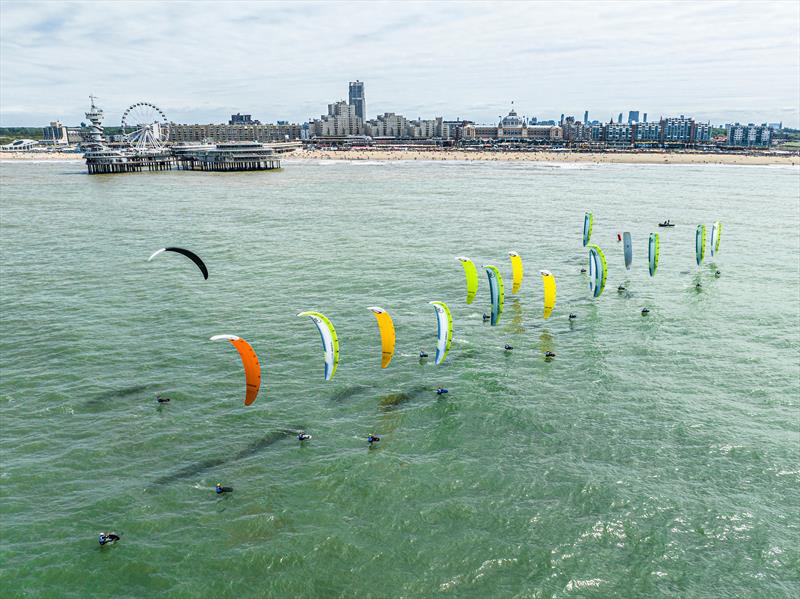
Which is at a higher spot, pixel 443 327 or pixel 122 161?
pixel 122 161

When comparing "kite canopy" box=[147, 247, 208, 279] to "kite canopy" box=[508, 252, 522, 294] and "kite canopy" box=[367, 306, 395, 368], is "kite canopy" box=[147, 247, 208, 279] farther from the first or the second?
"kite canopy" box=[508, 252, 522, 294]

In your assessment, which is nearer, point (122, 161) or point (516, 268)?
point (516, 268)

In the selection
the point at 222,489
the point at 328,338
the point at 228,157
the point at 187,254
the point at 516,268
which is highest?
the point at 228,157

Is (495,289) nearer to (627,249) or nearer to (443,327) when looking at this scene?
(443,327)

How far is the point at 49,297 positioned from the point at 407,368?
3304 cm

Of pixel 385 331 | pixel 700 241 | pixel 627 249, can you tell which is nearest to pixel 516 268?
pixel 385 331

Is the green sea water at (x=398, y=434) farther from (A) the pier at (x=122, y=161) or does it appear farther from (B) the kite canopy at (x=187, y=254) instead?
(A) the pier at (x=122, y=161)

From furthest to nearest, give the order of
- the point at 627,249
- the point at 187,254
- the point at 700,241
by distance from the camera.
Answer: the point at 700,241 < the point at 627,249 < the point at 187,254

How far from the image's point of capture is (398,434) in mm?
27797

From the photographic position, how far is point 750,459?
1029 inches

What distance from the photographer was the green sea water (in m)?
20.1

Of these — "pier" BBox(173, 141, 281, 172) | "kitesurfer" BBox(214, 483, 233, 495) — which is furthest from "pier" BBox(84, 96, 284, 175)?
"kitesurfer" BBox(214, 483, 233, 495)

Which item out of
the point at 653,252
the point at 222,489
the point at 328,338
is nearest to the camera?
the point at 222,489

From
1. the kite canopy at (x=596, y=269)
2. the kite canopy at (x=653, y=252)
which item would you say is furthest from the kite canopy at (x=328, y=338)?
the kite canopy at (x=653, y=252)
